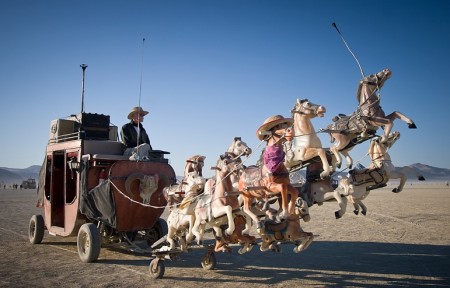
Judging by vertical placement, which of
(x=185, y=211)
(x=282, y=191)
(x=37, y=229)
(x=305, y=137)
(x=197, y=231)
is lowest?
(x=37, y=229)

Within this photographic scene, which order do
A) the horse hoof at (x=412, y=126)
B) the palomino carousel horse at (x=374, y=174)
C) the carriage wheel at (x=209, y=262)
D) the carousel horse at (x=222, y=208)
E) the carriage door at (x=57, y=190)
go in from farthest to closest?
the carriage door at (x=57, y=190), the carriage wheel at (x=209, y=262), the palomino carousel horse at (x=374, y=174), the carousel horse at (x=222, y=208), the horse hoof at (x=412, y=126)

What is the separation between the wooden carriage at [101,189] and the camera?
29.2 feet

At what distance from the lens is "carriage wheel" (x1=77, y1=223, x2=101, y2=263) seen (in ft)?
29.2

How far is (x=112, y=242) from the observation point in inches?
398

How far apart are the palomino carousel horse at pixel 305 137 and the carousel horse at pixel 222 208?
42.7 inches

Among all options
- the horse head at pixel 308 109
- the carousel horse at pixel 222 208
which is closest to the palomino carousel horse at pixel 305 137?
the horse head at pixel 308 109

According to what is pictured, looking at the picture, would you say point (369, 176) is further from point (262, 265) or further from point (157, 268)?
point (157, 268)

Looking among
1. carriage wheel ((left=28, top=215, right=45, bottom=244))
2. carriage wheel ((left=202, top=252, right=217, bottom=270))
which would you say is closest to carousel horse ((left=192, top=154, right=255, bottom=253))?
carriage wheel ((left=202, top=252, right=217, bottom=270))

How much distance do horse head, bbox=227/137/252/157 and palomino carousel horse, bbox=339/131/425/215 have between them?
1.69m

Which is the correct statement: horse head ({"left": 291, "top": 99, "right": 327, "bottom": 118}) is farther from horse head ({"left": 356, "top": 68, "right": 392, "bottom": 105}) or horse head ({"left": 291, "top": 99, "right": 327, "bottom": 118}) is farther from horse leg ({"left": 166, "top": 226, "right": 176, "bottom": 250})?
horse leg ({"left": 166, "top": 226, "right": 176, "bottom": 250})

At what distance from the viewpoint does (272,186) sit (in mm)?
5746

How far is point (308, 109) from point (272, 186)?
142 cm

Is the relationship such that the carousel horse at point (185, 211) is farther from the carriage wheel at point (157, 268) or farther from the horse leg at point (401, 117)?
the horse leg at point (401, 117)

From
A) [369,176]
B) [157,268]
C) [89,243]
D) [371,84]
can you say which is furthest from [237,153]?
[89,243]
